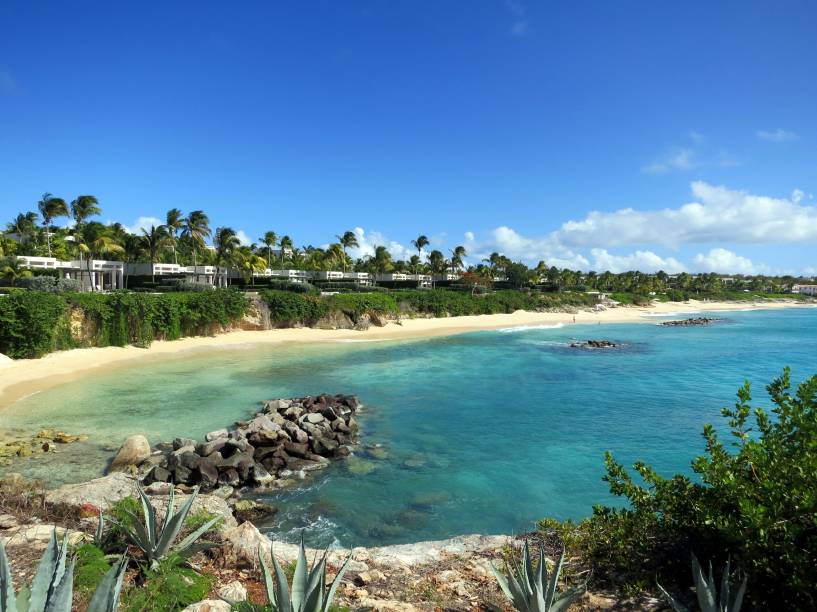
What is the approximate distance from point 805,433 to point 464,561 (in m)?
4.81

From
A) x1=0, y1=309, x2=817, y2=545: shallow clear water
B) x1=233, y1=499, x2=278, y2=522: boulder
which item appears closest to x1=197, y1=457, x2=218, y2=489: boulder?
x1=233, y1=499, x2=278, y2=522: boulder

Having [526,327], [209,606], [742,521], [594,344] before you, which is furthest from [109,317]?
[526,327]

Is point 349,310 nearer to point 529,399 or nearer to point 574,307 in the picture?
point 529,399

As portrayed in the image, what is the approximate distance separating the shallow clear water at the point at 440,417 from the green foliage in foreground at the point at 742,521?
15.5ft

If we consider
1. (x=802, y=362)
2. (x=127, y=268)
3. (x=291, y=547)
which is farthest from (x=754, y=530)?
(x=127, y=268)

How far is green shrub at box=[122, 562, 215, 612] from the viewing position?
491cm

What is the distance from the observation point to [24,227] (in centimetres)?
6469

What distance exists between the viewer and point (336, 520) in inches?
439

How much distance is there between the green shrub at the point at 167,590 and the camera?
4.91 metres

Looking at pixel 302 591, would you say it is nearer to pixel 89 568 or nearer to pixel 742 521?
pixel 89 568

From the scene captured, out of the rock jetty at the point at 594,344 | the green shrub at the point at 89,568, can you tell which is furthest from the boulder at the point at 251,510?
the rock jetty at the point at 594,344

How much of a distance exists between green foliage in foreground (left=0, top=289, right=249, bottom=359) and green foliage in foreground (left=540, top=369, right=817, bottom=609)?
31.1m

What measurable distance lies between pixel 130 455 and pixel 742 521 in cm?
1460

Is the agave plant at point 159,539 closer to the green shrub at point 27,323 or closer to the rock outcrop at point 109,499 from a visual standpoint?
the rock outcrop at point 109,499
